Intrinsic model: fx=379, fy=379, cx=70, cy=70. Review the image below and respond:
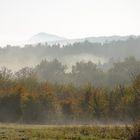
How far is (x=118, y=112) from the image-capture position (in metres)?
87.6

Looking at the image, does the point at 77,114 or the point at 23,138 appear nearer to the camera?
the point at 23,138

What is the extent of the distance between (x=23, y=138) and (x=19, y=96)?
65.9 m

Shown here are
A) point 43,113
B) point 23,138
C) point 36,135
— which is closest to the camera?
point 23,138

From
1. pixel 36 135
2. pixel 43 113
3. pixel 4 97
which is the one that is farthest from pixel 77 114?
pixel 36 135

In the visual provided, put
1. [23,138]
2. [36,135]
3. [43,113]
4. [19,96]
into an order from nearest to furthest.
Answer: [23,138], [36,135], [43,113], [19,96]

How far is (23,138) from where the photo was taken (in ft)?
82.4

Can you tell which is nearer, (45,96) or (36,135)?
(36,135)

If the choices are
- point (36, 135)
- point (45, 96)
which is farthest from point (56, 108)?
point (36, 135)

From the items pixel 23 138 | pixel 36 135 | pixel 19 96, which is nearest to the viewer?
pixel 23 138

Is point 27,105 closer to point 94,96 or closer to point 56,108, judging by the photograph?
point 56,108

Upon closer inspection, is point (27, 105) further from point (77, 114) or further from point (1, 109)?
point (77, 114)

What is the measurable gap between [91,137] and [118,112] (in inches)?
2450

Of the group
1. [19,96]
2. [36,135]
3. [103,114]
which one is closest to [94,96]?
[103,114]

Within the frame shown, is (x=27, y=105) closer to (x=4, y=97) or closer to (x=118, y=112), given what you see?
(x=4, y=97)
